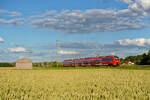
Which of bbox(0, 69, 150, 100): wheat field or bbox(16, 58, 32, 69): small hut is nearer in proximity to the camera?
bbox(0, 69, 150, 100): wheat field

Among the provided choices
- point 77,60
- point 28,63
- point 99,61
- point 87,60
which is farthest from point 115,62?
point 28,63

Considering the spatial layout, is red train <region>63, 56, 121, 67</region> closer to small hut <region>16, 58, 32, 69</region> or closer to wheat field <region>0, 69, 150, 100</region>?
small hut <region>16, 58, 32, 69</region>

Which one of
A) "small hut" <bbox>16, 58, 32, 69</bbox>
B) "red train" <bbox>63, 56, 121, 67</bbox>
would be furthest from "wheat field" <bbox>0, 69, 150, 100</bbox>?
"small hut" <bbox>16, 58, 32, 69</bbox>

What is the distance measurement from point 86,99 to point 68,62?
253ft

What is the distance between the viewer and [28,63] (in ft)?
282

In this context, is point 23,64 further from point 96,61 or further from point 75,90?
point 75,90

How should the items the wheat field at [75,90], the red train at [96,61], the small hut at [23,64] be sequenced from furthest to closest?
the small hut at [23,64] → the red train at [96,61] → the wheat field at [75,90]

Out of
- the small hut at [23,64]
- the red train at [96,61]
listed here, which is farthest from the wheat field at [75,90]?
the small hut at [23,64]

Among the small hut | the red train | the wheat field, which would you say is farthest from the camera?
the small hut

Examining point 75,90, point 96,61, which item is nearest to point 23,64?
point 96,61

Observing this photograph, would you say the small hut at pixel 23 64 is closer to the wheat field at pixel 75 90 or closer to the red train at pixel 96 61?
the red train at pixel 96 61

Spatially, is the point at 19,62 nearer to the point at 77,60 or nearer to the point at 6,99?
the point at 77,60

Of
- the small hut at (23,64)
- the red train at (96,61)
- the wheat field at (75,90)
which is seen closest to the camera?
the wheat field at (75,90)

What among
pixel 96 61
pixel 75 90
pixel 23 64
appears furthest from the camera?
pixel 23 64
